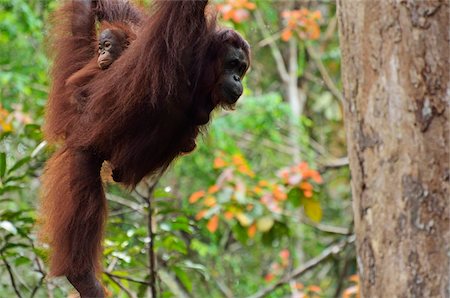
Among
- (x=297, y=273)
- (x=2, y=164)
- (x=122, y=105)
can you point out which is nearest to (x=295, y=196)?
(x=297, y=273)

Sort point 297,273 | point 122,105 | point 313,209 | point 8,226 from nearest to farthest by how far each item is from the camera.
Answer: point 122,105 < point 8,226 < point 313,209 < point 297,273

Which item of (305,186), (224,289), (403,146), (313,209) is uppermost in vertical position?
(403,146)

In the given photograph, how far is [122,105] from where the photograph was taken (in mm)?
3059

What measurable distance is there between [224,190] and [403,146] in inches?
120

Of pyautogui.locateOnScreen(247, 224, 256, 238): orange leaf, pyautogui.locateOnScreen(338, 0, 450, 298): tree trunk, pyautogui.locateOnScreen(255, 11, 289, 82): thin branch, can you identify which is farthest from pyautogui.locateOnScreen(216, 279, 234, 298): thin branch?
pyautogui.locateOnScreen(338, 0, 450, 298): tree trunk

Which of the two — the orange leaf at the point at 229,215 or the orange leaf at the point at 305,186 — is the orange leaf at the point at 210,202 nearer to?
the orange leaf at the point at 229,215

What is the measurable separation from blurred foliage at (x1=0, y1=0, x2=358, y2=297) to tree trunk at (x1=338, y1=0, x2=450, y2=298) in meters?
1.34

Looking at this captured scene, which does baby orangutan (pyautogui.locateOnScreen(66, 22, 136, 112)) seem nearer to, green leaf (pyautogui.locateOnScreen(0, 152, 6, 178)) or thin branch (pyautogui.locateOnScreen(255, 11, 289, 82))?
green leaf (pyautogui.locateOnScreen(0, 152, 6, 178))

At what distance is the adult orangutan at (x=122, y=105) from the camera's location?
2.98 meters

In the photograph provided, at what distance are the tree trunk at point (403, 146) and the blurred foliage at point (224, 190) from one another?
1343mm

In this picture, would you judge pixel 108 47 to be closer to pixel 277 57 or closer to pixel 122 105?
pixel 122 105

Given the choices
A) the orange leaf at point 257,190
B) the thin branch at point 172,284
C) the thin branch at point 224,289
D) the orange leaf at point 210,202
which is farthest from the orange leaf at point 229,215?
the thin branch at point 224,289

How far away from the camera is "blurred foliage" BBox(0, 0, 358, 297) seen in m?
4.32

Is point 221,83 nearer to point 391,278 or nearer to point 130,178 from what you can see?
point 130,178
